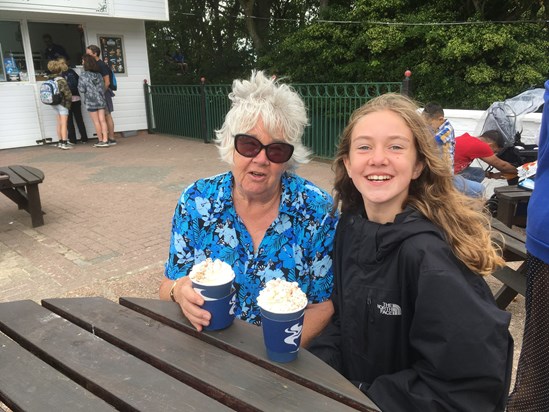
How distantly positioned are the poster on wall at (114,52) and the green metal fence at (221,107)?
86 centimetres

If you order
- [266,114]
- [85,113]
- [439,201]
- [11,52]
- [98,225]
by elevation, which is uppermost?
[11,52]

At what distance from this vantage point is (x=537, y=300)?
6.55ft

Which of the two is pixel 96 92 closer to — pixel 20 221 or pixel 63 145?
pixel 63 145

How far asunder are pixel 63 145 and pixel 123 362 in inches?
427

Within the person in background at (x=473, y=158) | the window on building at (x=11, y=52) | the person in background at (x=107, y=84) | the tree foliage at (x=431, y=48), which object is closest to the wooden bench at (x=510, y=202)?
the person in background at (x=473, y=158)

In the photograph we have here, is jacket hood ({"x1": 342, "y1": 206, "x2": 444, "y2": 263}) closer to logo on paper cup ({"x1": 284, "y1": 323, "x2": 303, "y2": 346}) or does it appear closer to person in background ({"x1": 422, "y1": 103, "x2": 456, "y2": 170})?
logo on paper cup ({"x1": 284, "y1": 323, "x2": 303, "y2": 346})

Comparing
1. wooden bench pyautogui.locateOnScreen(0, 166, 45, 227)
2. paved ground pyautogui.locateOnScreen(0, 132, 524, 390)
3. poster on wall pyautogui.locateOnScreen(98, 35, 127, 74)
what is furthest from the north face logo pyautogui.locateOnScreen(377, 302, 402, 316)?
poster on wall pyautogui.locateOnScreen(98, 35, 127, 74)

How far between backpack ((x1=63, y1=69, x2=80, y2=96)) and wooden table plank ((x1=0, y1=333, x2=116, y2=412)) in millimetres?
10861

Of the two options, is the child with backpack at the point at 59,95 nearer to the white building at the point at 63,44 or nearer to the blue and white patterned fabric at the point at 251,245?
the white building at the point at 63,44

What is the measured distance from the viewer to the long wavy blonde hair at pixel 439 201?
4.93 feet

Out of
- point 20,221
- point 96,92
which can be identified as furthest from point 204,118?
point 20,221

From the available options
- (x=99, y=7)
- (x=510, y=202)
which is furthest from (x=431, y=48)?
(x=510, y=202)

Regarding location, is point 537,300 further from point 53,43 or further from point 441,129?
point 53,43

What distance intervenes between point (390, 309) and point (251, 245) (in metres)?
0.76
